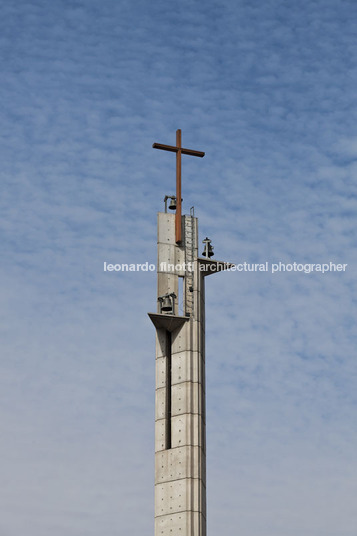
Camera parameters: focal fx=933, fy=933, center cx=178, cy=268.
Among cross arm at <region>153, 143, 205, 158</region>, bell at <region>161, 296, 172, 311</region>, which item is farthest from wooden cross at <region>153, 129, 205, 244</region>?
bell at <region>161, 296, 172, 311</region>

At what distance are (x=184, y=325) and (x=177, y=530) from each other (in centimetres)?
1218

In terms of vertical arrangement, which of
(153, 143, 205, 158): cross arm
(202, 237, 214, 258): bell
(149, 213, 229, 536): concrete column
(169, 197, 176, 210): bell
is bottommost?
(149, 213, 229, 536): concrete column

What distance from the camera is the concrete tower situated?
A: 53562mm

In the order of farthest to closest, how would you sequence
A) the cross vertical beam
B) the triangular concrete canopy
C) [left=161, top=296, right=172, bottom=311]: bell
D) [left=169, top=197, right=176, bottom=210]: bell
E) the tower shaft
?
[left=169, top=197, right=176, bottom=210]: bell < the cross vertical beam < [left=161, top=296, right=172, bottom=311]: bell < the triangular concrete canopy < the tower shaft

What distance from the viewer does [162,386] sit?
5678cm

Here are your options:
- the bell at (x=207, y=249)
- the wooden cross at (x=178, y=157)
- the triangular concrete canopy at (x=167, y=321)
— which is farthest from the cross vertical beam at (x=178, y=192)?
the triangular concrete canopy at (x=167, y=321)

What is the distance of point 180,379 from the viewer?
56219 millimetres

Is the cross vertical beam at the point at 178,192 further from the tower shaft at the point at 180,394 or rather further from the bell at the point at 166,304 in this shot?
the bell at the point at 166,304

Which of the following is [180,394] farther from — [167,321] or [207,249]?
[207,249]

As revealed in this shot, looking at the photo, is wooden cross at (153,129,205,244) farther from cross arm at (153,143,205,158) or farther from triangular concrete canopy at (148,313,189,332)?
triangular concrete canopy at (148,313,189,332)

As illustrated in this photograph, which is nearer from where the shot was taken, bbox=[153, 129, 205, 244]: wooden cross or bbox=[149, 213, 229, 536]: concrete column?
bbox=[149, 213, 229, 536]: concrete column

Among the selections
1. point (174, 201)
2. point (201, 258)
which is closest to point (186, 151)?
point (174, 201)

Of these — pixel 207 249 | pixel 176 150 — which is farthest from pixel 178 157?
pixel 207 249

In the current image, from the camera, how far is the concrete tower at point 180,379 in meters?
53.6
